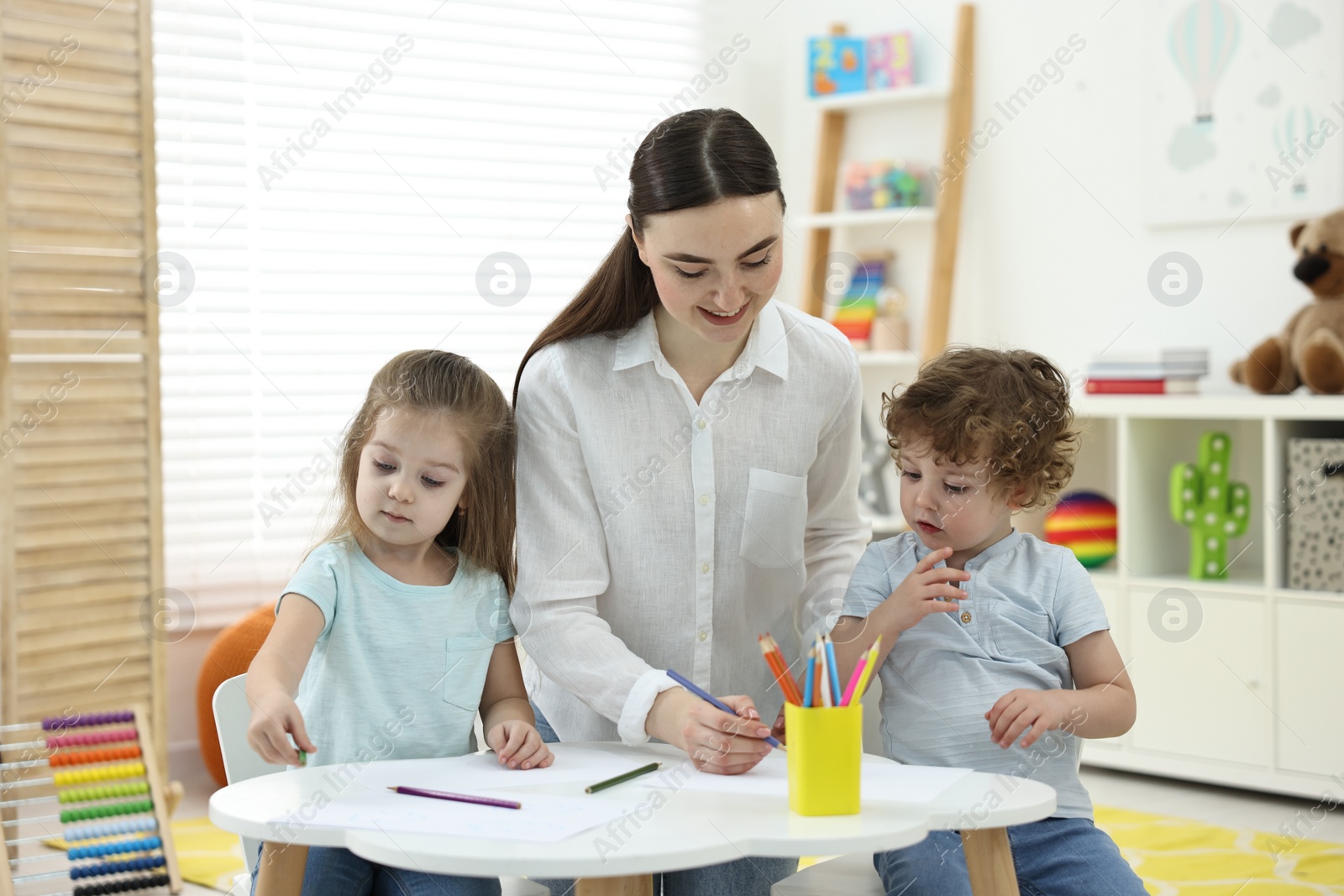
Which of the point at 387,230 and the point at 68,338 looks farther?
the point at 387,230

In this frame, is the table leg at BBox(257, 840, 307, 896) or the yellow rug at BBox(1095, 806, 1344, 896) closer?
the table leg at BBox(257, 840, 307, 896)

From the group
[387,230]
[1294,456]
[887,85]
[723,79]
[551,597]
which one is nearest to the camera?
[551,597]

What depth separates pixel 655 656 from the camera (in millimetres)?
1646

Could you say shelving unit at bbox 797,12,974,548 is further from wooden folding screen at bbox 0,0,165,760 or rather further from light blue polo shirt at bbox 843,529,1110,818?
light blue polo shirt at bbox 843,529,1110,818

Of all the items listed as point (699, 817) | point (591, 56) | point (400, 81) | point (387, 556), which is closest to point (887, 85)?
point (591, 56)

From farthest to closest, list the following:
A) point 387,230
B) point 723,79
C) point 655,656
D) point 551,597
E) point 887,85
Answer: point 723,79, point 887,85, point 387,230, point 655,656, point 551,597

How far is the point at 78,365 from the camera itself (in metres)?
2.94

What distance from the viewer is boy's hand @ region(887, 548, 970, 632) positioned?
141 cm

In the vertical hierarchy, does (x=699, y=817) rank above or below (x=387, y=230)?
below

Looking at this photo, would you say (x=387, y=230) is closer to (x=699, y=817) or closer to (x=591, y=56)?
(x=591, y=56)

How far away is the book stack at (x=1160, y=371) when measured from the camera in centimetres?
338

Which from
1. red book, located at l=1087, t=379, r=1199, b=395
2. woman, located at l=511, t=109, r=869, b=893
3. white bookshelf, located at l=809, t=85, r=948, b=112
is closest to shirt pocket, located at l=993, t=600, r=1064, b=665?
woman, located at l=511, t=109, r=869, b=893

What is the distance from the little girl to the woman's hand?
0.24m

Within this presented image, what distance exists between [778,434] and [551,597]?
1.19 ft
